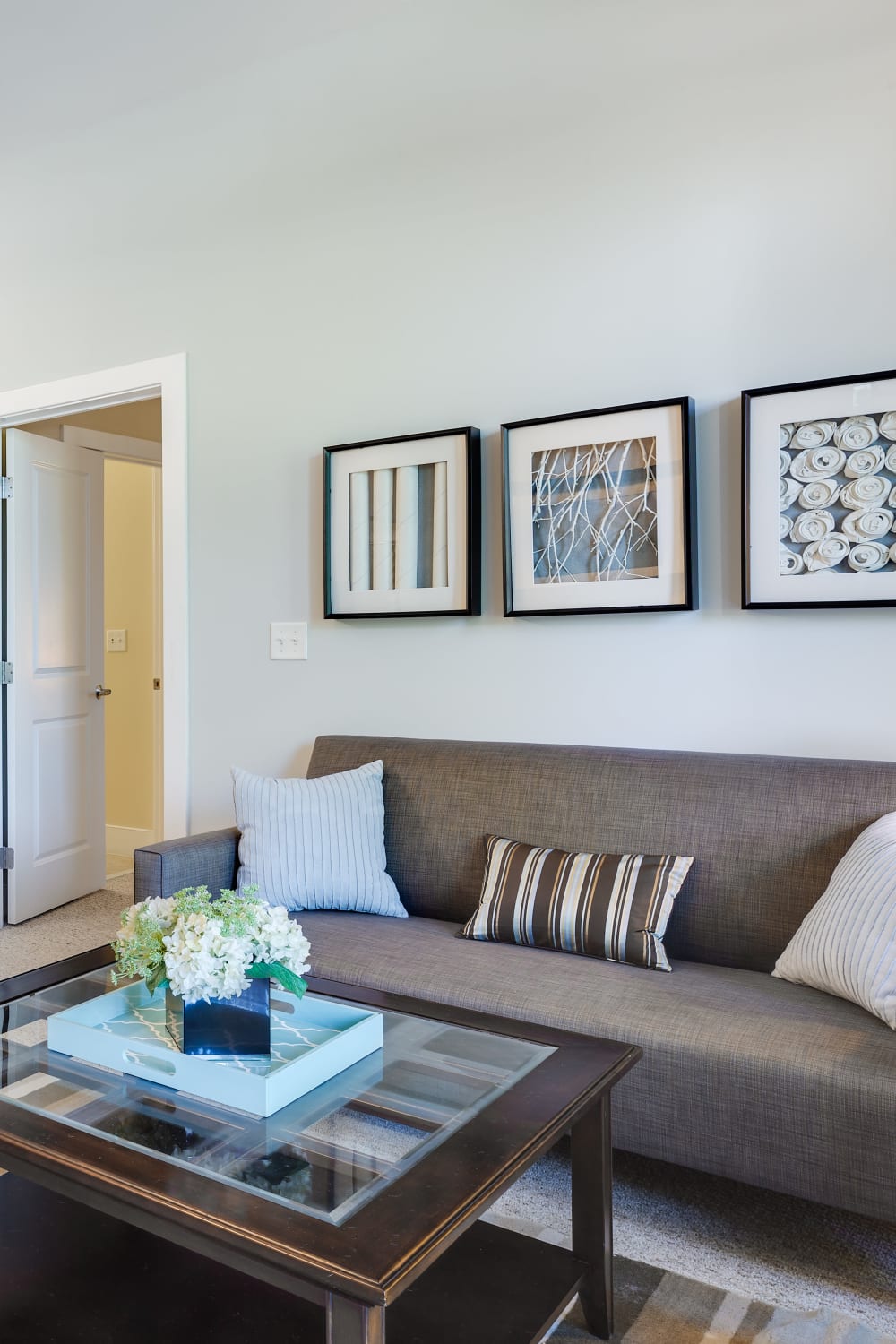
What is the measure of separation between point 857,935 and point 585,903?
1.91 feet

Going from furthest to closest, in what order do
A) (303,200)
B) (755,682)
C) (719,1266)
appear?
(303,200) < (755,682) < (719,1266)

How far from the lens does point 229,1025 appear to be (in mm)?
1450

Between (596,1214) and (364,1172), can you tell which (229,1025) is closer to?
(364,1172)

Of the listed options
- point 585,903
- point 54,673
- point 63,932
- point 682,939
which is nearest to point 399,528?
point 585,903

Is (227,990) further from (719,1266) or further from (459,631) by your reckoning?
(459,631)

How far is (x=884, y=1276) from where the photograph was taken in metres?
1.65

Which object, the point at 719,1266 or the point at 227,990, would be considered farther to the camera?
the point at 719,1266

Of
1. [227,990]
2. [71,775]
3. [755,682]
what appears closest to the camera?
[227,990]

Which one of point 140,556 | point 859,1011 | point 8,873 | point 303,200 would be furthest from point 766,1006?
point 140,556

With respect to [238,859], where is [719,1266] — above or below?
below

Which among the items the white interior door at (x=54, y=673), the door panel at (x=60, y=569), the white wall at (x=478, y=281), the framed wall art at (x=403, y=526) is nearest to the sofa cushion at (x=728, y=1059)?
the white wall at (x=478, y=281)

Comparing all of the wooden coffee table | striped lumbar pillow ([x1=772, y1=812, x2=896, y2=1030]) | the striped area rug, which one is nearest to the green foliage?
the wooden coffee table

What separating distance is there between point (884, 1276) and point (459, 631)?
1747 mm

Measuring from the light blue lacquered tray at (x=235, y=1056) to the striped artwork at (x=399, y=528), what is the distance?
1428 millimetres
